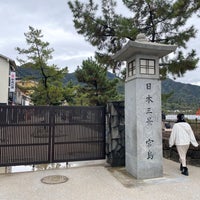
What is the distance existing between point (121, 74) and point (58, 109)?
4625 mm

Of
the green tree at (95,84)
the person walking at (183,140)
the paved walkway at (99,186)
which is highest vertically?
the green tree at (95,84)

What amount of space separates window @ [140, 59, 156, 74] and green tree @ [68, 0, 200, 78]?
10.8ft

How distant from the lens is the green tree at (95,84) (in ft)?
51.9

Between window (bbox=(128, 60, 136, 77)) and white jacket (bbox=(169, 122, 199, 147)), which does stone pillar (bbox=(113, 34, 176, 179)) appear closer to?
window (bbox=(128, 60, 136, 77))

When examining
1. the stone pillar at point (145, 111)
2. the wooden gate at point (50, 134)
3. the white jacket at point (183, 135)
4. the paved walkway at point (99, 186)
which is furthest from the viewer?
the wooden gate at point (50, 134)

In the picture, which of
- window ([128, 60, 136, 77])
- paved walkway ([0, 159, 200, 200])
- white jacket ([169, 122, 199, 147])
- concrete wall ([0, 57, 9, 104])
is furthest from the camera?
concrete wall ([0, 57, 9, 104])

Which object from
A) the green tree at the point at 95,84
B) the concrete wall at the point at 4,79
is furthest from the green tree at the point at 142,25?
the concrete wall at the point at 4,79

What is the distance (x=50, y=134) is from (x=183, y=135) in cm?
354

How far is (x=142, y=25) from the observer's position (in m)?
8.91

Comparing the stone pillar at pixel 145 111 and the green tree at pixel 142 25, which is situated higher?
→ the green tree at pixel 142 25

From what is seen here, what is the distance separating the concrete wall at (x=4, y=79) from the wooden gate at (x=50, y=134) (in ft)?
53.0

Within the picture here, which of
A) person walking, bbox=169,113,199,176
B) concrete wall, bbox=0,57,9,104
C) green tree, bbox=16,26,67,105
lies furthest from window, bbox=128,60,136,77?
concrete wall, bbox=0,57,9,104

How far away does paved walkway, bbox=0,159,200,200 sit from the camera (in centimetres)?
380

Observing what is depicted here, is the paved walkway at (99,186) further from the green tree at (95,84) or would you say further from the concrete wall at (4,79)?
the concrete wall at (4,79)
